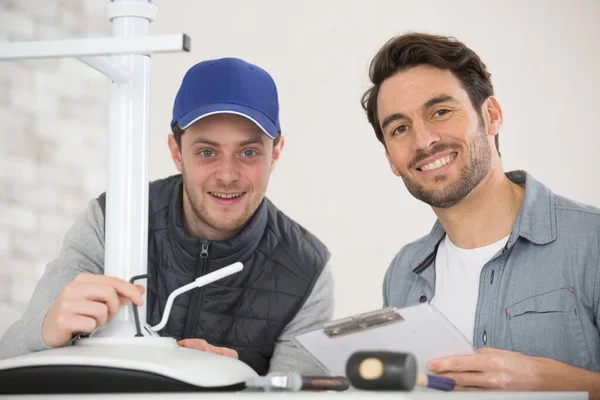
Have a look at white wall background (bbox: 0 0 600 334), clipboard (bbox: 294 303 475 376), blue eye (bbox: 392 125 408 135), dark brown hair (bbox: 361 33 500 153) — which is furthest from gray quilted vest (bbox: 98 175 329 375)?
white wall background (bbox: 0 0 600 334)

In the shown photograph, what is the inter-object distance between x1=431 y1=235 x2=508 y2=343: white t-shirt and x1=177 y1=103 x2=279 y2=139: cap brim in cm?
44

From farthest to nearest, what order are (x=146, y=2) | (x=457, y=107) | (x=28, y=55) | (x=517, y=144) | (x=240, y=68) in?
(x=517, y=144), (x=457, y=107), (x=240, y=68), (x=146, y=2), (x=28, y=55)

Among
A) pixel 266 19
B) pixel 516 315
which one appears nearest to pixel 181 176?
pixel 516 315

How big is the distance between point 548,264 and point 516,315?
0.11 metres

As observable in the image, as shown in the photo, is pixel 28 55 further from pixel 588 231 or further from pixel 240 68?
pixel 588 231

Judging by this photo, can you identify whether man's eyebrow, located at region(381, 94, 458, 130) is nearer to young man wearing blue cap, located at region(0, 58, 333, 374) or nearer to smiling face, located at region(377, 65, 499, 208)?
smiling face, located at region(377, 65, 499, 208)

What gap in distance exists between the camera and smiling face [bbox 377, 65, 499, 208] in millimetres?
1550

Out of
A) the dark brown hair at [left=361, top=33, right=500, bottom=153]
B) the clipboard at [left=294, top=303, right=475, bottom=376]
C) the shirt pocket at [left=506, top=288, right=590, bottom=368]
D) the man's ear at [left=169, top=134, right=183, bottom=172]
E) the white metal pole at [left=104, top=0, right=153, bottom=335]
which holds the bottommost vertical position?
the clipboard at [left=294, top=303, right=475, bottom=376]

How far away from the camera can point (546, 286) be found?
1.36 m

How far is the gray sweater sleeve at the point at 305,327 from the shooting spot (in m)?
1.52

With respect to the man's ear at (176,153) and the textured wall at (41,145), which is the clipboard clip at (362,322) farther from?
the textured wall at (41,145)

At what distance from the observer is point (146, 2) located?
2.93 ft

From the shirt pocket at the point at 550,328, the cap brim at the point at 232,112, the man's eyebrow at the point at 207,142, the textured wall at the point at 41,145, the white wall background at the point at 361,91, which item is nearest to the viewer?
the shirt pocket at the point at 550,328

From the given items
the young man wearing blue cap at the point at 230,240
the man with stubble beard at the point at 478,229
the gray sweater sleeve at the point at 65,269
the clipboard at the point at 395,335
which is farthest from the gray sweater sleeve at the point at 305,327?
the clipboard at the point at 395,335
